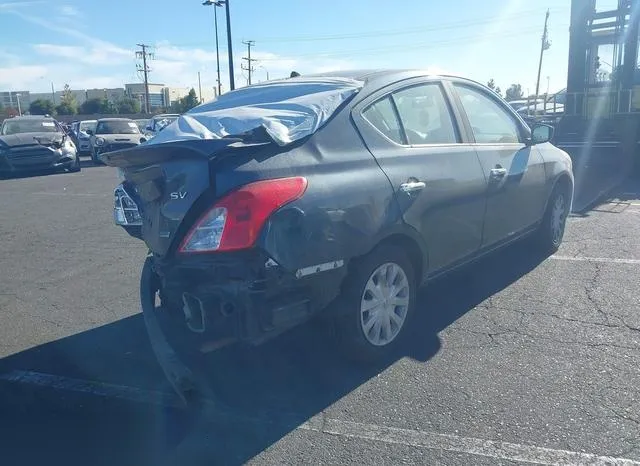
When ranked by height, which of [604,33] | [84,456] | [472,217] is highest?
[604,33]

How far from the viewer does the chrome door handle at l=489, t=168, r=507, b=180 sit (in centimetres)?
511

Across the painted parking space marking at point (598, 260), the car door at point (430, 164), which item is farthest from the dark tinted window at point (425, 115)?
the painted parking space marking at point (598, 260)

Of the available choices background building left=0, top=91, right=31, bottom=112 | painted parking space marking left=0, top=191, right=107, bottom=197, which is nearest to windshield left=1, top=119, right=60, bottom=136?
painted parking space marking left=0, top=191, right=107, bottom=197

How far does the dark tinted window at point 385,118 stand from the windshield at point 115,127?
19.8m

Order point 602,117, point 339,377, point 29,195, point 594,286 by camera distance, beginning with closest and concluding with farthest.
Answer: point 339,377, point 594,286, point 29,195, point 602,117

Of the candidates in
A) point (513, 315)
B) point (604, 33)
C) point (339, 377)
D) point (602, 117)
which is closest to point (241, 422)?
point (339, 377)

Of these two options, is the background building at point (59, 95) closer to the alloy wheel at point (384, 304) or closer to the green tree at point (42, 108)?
the green tree at point (42, 108)

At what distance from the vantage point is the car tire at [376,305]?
3836 millimetres

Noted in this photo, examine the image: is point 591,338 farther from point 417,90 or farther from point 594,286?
point 417,90

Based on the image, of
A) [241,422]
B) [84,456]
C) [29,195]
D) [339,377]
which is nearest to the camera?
[84,456]

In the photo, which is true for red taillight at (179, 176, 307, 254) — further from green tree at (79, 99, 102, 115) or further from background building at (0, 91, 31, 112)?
background building at (0, 91, 31, 112)

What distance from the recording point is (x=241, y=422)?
3506mm

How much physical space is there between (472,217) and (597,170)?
10163 mm

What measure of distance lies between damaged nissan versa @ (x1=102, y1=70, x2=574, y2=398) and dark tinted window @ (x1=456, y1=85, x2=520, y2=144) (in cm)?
3
